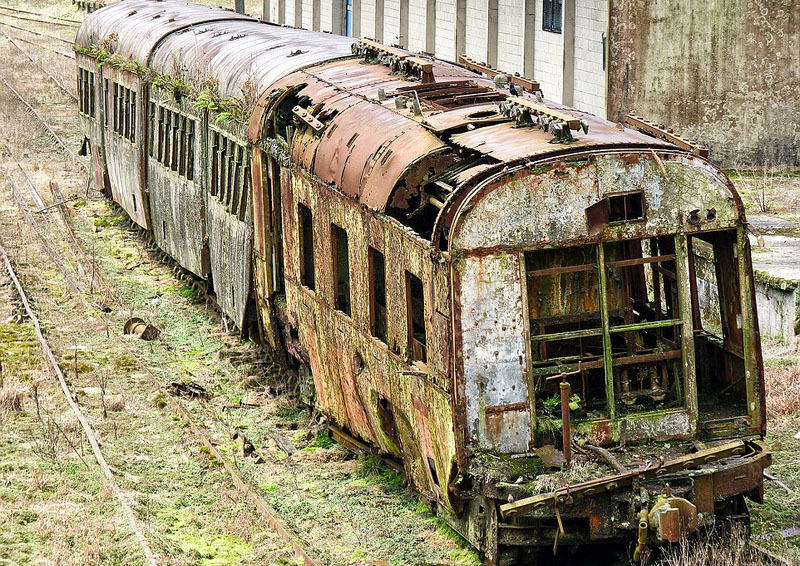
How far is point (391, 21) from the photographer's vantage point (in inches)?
1167

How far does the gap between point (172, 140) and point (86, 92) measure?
6.85 metres

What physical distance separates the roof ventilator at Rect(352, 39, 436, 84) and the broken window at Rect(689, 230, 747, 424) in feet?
9.62

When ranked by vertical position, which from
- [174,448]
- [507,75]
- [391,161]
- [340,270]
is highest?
[507,75]

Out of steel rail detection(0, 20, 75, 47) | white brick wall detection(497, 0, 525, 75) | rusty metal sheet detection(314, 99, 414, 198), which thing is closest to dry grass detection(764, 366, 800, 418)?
rusty metal sheet detection(314, 99, 414, 198)

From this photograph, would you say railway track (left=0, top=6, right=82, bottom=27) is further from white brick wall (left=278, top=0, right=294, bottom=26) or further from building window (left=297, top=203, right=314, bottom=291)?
building window (left=297, top=203, right=314, bottom=291)

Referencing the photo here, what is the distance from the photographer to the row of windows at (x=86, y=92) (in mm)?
21562

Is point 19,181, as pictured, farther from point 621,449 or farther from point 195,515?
point 621,449

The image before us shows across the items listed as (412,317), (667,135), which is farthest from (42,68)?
(667,135)

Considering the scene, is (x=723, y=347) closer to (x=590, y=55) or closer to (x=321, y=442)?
(x=321, y=442)

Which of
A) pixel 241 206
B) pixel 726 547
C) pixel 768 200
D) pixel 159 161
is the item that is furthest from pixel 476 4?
pixel 726 547

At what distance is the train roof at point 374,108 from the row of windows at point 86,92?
5.45 metres

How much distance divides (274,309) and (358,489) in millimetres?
2801

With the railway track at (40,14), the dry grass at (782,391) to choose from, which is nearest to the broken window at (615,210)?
the dry grass at (782,391)

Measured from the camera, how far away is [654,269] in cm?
933
